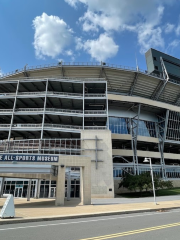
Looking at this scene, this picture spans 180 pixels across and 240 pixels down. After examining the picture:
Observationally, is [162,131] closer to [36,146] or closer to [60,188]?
[36,146]

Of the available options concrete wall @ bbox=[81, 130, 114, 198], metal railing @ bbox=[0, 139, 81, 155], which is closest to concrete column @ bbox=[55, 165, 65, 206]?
metal railing @ bbox=[0, 139, 81, 155]

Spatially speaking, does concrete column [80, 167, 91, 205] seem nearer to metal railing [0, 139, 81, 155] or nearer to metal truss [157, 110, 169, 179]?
metal railing [0, 139, 81, 155]

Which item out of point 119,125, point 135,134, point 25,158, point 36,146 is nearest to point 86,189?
point 25,158

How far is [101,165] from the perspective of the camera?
2977cm

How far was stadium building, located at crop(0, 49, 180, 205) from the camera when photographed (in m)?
29.6

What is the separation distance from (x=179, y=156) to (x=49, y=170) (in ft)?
127

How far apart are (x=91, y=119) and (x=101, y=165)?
1155 centimetres

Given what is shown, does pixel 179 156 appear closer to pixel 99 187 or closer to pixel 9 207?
pixel 99 187

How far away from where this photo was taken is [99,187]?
2845 cm

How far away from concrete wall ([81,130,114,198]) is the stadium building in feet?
0.47

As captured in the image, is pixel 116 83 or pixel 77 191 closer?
pixel 77 191

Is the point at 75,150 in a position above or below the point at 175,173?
above

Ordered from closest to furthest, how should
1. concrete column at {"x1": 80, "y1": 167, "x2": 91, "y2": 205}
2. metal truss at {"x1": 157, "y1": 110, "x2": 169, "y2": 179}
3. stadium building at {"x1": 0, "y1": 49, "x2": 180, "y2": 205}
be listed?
1. concrete column at {"x1": 80, "y1": 167, "x2": 91, "y2": 205}
2. stadium building at {"x1": 0, "y1": 49, "x2": 180, "y2": 205}
3. metal truss at {"x1": 157, "y1": 110, "x2": 169, "y2": 179}

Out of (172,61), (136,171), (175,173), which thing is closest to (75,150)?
(136,171)
